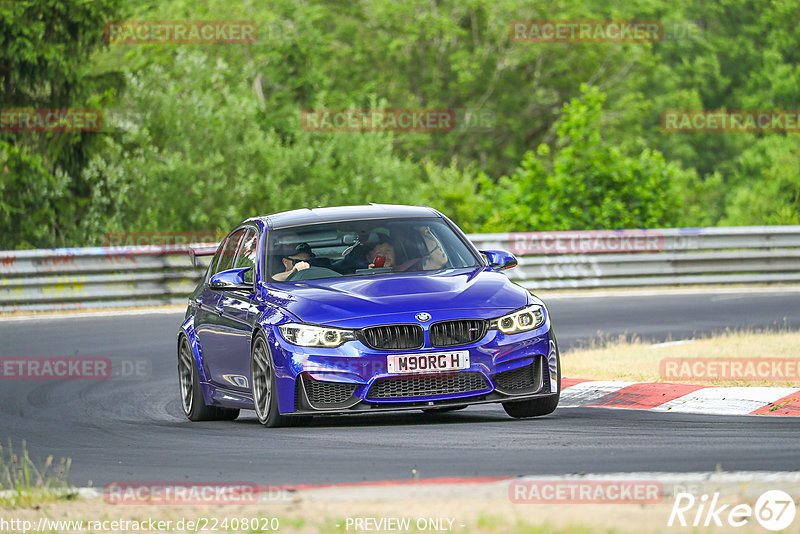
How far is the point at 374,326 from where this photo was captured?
933cm

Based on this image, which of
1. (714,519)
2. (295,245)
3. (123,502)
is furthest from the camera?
(295,245)

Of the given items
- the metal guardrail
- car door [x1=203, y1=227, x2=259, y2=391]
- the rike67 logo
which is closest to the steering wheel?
car door [x1=203, y1=227, x2=259, y2=391]

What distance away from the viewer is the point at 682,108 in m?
75.6

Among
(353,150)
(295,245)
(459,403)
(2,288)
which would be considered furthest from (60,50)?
(459,403)

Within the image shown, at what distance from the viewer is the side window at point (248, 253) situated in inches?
423

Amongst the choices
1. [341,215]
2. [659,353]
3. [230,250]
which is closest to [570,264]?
[659,353]

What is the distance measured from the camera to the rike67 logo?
559 cm

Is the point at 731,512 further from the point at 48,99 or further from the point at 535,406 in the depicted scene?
the point at 48,99

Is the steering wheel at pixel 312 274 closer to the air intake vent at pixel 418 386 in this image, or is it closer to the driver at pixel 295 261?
the driver at pixel 295 261

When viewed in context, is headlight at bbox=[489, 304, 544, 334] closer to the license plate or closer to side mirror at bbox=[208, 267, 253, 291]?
the license plate

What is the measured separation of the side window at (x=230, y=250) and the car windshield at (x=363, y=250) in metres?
0.85

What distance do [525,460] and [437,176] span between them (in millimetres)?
37112

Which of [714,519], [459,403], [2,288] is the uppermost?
[714,519]

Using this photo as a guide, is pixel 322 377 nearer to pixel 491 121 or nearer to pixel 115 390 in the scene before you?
pixel 115 390
